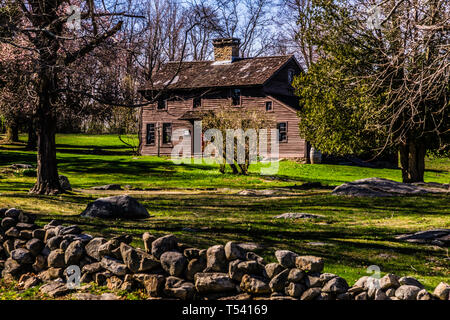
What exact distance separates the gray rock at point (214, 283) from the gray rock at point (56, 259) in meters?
2.71

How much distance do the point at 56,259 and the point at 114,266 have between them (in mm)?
1293

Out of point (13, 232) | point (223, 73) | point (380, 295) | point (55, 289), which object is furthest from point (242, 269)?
point (223, 73)

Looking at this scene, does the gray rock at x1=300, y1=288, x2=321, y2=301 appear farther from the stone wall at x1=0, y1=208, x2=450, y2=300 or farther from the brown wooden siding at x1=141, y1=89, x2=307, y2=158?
the brown wooden siding at x1=141, y1=89, x2=307, y2=158

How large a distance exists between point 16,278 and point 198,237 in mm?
3487

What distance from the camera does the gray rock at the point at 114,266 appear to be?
835 centimetres

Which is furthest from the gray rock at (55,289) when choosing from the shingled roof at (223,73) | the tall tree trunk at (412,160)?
the shingled roof at (223,73)

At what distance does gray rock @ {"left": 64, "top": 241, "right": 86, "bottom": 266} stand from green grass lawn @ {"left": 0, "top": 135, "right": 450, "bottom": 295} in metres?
1.60

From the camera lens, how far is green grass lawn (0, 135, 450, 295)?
409 inches

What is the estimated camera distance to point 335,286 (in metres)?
6.97

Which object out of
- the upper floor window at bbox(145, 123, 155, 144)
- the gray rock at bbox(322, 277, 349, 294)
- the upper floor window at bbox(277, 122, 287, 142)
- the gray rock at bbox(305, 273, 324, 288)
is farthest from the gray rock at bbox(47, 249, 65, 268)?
the upper floor window at bbox(145, 123, 155, 144)

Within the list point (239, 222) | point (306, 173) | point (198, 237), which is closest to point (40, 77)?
point (239, 222)

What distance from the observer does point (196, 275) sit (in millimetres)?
7703

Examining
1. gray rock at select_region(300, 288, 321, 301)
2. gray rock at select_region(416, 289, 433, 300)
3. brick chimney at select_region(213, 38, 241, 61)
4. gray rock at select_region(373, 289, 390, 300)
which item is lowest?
gray rock at select_region(300, 288, 321, 301)

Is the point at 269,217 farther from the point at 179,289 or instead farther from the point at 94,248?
the point at 179,289
